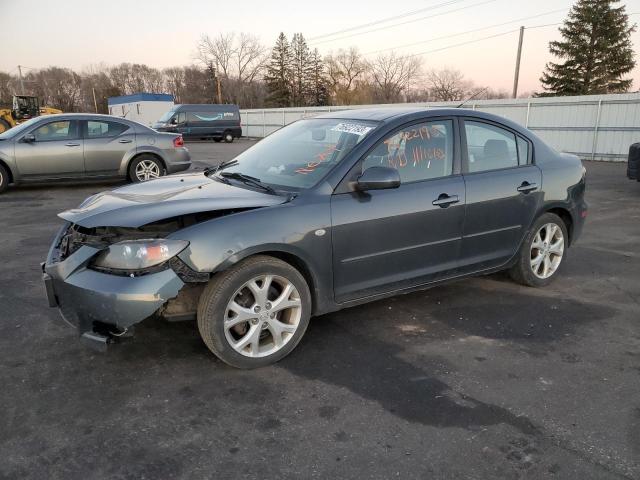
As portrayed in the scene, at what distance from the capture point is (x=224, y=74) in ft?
266

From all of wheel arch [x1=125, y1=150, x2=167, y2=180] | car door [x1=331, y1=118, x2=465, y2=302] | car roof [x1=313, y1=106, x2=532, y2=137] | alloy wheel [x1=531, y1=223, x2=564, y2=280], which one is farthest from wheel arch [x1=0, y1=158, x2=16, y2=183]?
alloy wheel [x1=531, y1=223, x2=564, y2=280]

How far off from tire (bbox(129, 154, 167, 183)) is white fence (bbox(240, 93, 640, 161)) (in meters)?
6.91

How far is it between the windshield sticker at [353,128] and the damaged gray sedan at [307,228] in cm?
2

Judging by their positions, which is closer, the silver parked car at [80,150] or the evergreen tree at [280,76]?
the silver parked car at [80,150]

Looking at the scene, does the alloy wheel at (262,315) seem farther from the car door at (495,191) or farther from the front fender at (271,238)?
the car door at (495,191)

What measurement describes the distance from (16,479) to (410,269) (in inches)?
105

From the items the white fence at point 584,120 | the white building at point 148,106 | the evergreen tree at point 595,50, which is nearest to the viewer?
the white fence at point 584,120

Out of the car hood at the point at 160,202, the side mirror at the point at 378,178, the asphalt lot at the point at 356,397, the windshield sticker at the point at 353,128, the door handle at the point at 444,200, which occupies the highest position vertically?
the windshield sticker at the point at 353,128

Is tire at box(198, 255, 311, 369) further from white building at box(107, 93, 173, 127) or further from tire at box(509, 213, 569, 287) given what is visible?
white building at box(107, 93, 173, 127)

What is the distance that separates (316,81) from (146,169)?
209ft

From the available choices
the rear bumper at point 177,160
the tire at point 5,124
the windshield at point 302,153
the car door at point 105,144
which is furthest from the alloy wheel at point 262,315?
the tire at point 5,124

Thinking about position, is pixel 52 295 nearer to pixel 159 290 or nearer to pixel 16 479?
pixel 159 290

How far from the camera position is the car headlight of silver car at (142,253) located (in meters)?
2.89

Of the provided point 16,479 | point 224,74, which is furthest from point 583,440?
point 224,74
